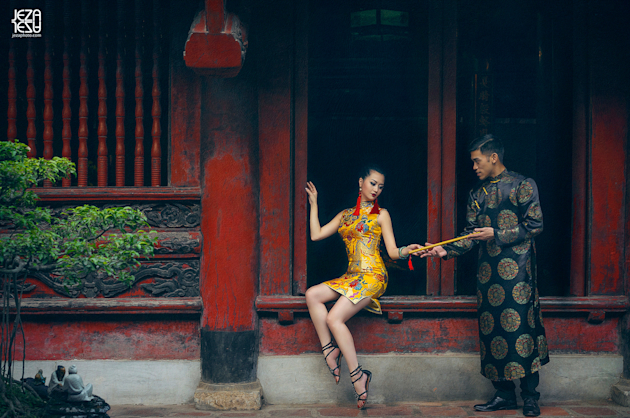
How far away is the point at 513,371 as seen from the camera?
4.43m

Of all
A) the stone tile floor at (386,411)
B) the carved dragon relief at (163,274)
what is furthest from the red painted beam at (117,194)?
the stone tile floor at (386,411)

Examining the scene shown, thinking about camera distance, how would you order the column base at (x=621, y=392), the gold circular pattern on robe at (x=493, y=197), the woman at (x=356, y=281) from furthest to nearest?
1. the column base at (x=621, y=392)
2. the gold circular pattern on robe at (x=493, y=197)
3. the woman at (x=356, y=281)

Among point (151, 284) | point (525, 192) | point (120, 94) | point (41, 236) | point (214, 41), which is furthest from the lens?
point (120, 94)

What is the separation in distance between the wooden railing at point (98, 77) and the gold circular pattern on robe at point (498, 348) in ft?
11.0

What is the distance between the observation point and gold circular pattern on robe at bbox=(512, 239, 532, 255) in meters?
4.52

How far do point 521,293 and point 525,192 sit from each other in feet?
2.77

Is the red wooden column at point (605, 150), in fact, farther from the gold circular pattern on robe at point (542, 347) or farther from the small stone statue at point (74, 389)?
the small stone statue at point (74, 389)

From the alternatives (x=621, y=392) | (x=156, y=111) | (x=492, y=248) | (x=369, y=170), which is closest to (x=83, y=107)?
(x=156, y=111)

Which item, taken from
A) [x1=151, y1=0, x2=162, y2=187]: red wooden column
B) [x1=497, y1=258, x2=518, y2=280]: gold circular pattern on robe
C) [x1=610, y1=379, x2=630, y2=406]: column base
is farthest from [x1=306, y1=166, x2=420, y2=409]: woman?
[x1=610, y1=379, x2=630, y2=406]: column base

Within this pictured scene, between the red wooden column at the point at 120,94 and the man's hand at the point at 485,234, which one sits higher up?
the red wooden column at the point at 120,94

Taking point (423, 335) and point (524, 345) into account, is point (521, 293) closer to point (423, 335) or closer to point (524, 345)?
point (524, 345)

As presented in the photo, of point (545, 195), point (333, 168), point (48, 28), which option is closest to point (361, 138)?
point (333, 168)

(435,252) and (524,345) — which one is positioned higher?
(435,252)

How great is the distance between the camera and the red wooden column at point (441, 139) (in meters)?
5.17
